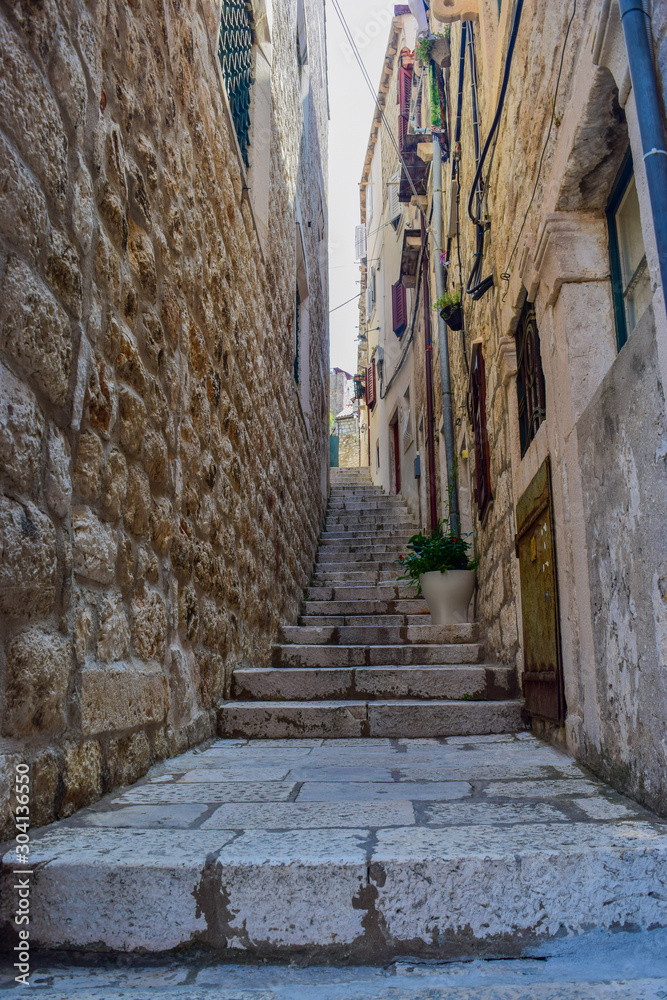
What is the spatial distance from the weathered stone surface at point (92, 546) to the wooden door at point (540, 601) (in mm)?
1616

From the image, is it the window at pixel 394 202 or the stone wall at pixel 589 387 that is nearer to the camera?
the stone wall at pixel 589 387

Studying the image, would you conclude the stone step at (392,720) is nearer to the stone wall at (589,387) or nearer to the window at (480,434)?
the stone wall at (589,387)

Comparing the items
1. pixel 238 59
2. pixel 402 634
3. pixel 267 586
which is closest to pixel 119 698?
pixel 267 586

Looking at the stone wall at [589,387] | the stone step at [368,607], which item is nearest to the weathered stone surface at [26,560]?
the stone wall at [589,387]

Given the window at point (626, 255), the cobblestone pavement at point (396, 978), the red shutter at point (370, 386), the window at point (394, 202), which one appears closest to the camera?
the cobblestone pavement at point (396, 978)

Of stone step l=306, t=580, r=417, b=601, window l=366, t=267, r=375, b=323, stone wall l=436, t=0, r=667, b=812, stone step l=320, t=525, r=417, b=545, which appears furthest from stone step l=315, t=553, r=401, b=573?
window l=366, t=267, r=375, b=323

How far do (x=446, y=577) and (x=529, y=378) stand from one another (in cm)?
206

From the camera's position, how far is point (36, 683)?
154 centimetres

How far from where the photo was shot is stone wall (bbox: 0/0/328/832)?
5.00 ft

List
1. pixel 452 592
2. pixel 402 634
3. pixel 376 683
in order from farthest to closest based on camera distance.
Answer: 1. pixel 452 592
2. pixel 402 634
3. pixel 376 683

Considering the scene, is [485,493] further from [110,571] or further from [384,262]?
[384,262]

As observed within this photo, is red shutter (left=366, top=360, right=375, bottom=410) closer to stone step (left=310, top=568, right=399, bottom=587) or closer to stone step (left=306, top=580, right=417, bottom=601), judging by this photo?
stone step (left=310, top=568, right=399, bottom=587)

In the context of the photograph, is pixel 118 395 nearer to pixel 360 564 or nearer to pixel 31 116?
pixel 31 116

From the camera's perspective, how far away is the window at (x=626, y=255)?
2.18 meters
